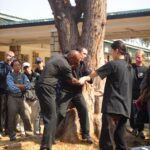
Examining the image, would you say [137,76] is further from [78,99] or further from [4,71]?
[4,71]

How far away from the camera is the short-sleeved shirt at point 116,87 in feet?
18.9

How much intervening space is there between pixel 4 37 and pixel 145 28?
6.97 meters

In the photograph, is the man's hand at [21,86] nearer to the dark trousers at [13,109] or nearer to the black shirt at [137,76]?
the dark trousers at [13,109]

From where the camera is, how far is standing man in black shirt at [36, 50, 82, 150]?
6.31m

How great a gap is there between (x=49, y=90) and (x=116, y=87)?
3.81 ft

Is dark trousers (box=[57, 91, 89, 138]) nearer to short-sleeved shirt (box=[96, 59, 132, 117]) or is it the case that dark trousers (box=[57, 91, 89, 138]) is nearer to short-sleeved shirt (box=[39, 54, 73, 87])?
short-sleeved shirt (box=[39, 54, 73, 87])

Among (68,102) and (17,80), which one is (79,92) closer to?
(68,102)

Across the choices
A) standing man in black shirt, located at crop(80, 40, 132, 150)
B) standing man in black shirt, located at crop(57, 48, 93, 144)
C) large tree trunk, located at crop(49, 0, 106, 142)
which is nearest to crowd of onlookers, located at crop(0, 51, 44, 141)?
large tree trunk, located at crop(49, 0, 106, 142)

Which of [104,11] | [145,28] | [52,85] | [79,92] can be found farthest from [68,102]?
[145,28]

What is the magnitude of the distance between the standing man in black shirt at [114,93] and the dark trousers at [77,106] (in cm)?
112

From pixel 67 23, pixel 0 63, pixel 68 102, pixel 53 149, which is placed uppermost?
pixel 67 23

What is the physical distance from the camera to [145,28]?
1405 cm

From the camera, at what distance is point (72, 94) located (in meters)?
7.04

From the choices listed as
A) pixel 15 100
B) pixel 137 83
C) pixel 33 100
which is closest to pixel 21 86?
pixel 15 100
